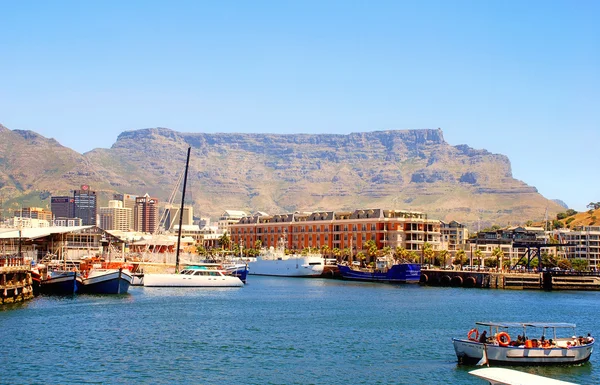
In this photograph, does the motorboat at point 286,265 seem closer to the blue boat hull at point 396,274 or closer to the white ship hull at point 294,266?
the white ship hull at point 294,266

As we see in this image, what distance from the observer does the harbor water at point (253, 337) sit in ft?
161

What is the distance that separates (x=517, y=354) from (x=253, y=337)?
22.5 m

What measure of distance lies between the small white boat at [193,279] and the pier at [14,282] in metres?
28.5

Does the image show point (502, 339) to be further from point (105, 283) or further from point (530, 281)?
point (530, 281)

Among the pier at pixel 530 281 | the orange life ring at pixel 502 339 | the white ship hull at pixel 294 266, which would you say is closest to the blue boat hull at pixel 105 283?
the orange life ring at pixel 502 339

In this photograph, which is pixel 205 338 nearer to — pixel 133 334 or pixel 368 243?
pixel 133 334

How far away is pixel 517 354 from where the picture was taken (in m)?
52.6

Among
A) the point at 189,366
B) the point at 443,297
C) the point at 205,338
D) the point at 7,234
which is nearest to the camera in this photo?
the point at 189,366

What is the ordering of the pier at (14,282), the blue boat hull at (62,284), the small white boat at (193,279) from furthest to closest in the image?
the small white boat at (193,279) → the blue boat hull at (62,284) → the pier at (14,282)

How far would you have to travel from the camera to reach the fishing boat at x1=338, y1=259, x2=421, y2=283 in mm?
148375

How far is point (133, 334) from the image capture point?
64.5m

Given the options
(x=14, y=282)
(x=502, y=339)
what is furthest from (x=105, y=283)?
(x=502, y=339)

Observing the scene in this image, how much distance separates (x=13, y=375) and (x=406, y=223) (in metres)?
153

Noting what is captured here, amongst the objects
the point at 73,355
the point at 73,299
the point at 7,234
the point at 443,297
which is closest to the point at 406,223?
the point at 443,297
